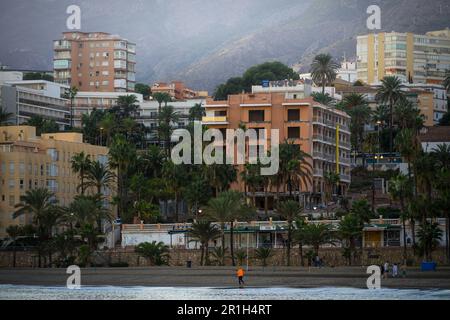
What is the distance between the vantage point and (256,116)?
5896 inches

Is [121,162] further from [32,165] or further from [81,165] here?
[32,165]

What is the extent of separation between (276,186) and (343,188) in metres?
20.2

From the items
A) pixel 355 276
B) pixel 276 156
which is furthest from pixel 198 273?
pixel 276 156

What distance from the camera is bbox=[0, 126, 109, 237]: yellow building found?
426ft

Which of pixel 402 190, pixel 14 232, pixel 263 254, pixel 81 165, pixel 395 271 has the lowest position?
pixel 395 271

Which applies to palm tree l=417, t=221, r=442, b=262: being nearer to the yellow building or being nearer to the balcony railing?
the yellow building

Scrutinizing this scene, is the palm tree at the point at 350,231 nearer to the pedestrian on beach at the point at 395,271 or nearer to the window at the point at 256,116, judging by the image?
the pedestrian on beach at the point at 395,271

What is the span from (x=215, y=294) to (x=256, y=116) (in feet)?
243

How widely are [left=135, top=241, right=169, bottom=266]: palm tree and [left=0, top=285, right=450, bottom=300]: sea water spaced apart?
2449 cm

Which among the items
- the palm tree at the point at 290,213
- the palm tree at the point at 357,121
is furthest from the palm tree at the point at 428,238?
the palm tree at the point at 357,121

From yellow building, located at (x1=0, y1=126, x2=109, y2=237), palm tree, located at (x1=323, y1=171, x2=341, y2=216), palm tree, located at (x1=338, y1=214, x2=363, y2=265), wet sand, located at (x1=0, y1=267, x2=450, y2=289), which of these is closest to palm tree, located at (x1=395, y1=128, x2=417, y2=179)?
palm tree, located at (x1=338, y1=214, x2=363, y2=265)

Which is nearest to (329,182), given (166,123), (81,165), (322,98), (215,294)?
(81,165)
